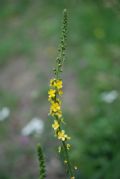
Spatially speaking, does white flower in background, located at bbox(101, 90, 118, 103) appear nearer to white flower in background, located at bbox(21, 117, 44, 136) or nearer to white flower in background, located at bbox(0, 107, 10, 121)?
white flower in background, located at bbox(21, 117, 44, 136)

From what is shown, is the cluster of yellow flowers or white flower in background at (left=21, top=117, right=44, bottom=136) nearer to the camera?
the cluster of yellow flowers

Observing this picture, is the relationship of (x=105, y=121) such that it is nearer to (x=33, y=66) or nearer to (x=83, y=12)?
(x=33, y=66)

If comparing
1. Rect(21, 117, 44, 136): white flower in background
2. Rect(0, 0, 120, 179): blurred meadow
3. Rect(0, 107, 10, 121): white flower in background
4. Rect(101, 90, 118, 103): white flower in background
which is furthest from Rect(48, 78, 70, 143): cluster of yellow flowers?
Rect(0, 107, 10, 121): white flower in background

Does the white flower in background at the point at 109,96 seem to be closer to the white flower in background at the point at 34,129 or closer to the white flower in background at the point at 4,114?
the white flower in background at the point at 34,129

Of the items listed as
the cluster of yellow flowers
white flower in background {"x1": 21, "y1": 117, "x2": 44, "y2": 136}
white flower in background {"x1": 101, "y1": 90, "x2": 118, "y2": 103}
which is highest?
white flower in background {"x1": 101, "y1": 90, "x2": 118, "y2": 103}

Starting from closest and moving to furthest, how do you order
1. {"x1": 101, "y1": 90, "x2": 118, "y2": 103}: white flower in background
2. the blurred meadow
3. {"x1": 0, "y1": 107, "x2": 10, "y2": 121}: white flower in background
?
the blurred meadow → {"x1": 101, "y1": 90, "x2": 118, "y2": 103}: white flower in background → {"x1": 0, "y1": 107, "x2": 10, "y2": 121}: white flower in background

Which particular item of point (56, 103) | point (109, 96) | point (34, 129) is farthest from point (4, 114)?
point (56, 103)

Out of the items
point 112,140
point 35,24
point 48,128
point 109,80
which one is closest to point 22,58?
point 35,24

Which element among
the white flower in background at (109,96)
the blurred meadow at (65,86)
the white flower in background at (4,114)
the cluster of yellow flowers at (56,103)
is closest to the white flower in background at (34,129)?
the blurred meadow at (65,86)
